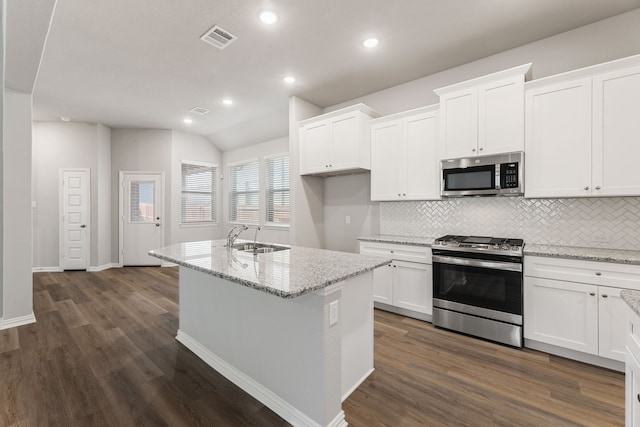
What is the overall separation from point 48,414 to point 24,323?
6.89ft

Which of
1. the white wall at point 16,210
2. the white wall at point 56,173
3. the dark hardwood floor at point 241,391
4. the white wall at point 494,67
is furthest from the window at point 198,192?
the dark hardwood floor at point 241,391

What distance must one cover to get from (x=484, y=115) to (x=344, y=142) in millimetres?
1647

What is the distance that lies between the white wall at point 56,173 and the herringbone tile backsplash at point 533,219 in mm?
5968

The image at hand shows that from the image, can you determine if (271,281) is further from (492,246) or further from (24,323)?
(24,323)

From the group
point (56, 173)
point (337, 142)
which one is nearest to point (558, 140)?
point (337, 142)

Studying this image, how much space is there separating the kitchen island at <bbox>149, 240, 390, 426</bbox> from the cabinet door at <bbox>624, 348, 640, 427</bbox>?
1.20 m

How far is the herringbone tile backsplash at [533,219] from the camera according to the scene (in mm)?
2554

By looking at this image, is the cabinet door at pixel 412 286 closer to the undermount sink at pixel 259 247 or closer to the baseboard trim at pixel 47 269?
the undermount sink at pixel 259 247

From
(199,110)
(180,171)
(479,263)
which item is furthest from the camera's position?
(180,171)

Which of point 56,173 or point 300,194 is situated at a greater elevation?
point 56,173

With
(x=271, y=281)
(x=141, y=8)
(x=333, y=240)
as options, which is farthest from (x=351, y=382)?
(x=141, y=8)

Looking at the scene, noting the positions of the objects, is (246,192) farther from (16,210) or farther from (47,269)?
(47,269)

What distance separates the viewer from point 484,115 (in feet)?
9.53

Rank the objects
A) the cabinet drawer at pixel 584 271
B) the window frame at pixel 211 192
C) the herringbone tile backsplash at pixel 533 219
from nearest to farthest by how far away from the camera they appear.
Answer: the cabinet drawer at pixel 584 271 → the herringbone tile backsplash at pixel 533 219 → the window frame at pixel 211 192
